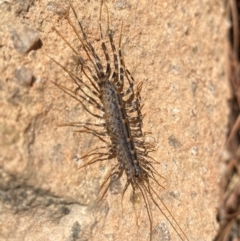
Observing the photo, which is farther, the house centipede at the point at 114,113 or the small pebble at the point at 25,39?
the house centipede at the point at 114,113

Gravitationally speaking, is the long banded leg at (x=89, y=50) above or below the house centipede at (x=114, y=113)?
above

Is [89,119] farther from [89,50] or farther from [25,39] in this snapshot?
[25,39]

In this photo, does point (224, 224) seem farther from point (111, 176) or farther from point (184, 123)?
point (111, 176)

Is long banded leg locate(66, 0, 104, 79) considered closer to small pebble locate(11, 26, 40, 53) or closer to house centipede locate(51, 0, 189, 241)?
house centipede locate(51, 0, 189, 241)

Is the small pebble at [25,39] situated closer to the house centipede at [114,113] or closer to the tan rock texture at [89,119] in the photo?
the tan rock texture at [89,119]

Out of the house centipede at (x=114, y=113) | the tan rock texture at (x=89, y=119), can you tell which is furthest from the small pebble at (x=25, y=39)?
the house centipede at (x=114, y=113)

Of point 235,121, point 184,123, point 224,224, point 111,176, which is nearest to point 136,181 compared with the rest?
point 111,176

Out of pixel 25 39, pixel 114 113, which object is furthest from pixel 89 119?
pixel 25 39
